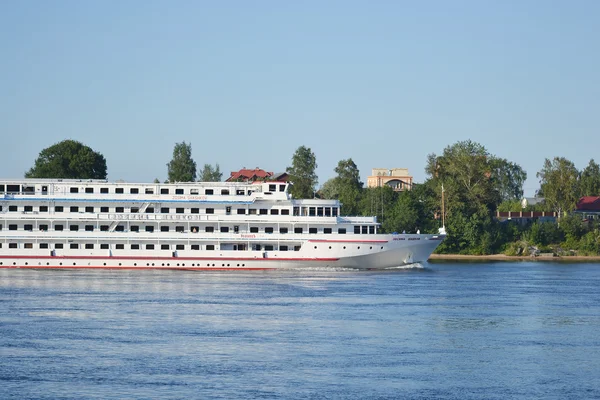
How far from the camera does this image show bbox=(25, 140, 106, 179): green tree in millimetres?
103000

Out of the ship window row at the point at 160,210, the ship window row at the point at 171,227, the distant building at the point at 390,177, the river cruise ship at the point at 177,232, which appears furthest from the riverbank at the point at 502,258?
the distant building at the point at 390,177

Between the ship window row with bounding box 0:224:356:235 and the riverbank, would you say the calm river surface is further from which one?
the riverbank

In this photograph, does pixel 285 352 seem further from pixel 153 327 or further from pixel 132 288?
pixel 132 288

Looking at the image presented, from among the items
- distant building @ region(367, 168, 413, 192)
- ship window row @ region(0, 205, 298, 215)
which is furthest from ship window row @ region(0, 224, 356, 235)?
distant building @ region(367, 168, 413, 192)

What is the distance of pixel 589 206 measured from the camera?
122m

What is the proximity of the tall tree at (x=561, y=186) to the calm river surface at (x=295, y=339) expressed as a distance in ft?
155

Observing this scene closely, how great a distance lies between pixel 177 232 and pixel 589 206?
71336mm

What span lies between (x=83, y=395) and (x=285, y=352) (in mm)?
8850

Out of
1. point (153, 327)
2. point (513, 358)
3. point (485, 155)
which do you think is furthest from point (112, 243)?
point (485, 155)

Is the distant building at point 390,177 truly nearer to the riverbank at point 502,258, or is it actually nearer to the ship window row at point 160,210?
the riverbank at point 502,258

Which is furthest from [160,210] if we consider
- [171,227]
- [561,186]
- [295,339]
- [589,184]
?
[589,184]

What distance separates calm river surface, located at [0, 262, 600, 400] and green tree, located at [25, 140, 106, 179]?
44262mm

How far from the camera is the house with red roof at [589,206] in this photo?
11894 cm

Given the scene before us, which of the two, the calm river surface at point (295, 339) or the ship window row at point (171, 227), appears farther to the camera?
the ship window row at point (171, 227)
